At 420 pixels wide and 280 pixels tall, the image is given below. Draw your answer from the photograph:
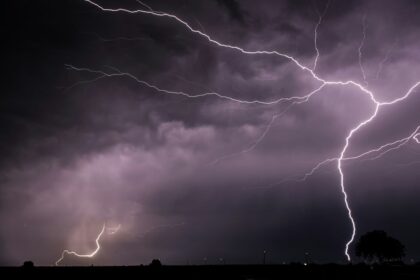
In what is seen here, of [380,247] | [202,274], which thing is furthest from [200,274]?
[380,247]

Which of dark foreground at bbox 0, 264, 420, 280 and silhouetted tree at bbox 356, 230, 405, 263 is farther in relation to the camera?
silhouetted tree at bbox 356, 230, 405, 263

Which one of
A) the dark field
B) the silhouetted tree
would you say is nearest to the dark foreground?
the dark field

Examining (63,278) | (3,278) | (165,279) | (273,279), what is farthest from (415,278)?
(3,278)

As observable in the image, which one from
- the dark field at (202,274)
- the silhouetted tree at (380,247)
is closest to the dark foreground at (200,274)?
the dark field at (202,274)

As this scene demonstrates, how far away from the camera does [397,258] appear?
245 feet

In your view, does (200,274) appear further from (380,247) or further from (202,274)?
(380,247)

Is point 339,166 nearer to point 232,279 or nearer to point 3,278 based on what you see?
point 232,279

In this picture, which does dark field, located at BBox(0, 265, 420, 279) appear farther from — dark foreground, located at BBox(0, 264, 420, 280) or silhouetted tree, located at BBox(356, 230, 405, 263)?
silhouetted tree, located at BBox(356, 230, 405, 263)

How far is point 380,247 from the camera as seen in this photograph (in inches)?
2913

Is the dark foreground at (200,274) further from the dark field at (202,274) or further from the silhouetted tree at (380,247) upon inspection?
the silhouetted tree at (380,247)

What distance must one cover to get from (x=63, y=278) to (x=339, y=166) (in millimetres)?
20849

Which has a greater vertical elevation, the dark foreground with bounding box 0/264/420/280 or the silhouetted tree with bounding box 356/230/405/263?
the silhouetted tree with bounding box 356/230/405/263

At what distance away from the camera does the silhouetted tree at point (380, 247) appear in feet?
241

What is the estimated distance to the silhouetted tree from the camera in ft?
241
